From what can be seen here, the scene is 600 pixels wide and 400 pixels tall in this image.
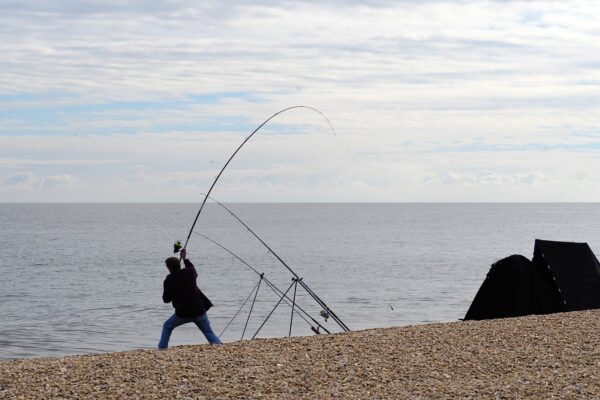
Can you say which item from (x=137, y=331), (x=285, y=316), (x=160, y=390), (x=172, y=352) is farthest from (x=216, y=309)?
(x=160, y=390)

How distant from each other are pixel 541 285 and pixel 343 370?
732cm

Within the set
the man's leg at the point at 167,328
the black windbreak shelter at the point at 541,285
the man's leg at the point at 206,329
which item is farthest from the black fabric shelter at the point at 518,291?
the man's leg at the point at 167,328

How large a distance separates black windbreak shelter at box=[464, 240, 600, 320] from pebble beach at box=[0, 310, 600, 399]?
390 cm

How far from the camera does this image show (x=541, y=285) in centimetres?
1516

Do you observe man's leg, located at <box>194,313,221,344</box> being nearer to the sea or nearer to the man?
the man

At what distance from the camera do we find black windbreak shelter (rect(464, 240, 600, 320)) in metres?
14.9

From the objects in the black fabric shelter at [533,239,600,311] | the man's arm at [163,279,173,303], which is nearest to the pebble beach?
the man's arm at [163,279,173,303]

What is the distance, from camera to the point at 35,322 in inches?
1025

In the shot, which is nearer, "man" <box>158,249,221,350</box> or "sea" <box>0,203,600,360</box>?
"man" <box>158,249,221,350</box>

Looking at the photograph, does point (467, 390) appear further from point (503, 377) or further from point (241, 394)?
point (241, 394)

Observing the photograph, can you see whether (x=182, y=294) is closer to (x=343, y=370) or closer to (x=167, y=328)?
(x=167, y=328)

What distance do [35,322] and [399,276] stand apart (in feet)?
71.0

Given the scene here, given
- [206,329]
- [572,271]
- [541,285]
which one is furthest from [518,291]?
[206,329]

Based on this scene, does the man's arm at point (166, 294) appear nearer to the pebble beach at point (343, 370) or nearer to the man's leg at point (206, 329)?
the man's leg at point (206, 329)
